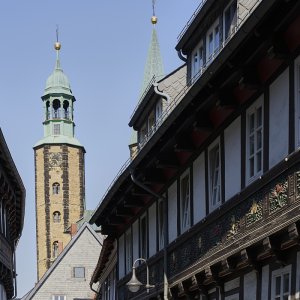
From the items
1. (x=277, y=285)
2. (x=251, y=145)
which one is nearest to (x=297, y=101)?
(x=251, y=145)

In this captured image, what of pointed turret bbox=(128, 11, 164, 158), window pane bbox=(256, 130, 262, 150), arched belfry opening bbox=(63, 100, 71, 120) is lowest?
window pane bbox=(256, 130, 262, 150)

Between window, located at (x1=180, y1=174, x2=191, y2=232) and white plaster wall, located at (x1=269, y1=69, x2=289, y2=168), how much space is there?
6.50m

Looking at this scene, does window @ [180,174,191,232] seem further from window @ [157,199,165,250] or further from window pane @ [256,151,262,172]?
window pane @ [256,151,262,172]

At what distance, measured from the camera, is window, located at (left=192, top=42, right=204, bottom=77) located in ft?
79.3

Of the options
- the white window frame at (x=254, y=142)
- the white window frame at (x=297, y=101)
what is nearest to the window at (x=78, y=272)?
the white window frame at (x=254, y=142)

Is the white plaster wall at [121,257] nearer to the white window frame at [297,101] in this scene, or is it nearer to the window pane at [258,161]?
the window pane at [258,161]

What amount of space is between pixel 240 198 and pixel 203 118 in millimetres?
2641

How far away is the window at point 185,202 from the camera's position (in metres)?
22.0

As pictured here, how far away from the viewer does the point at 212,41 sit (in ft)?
74.8

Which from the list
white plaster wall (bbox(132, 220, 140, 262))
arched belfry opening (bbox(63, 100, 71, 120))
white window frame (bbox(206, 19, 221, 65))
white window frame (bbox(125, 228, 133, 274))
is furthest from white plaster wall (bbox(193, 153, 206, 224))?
arched belfry opening (bbox(63, 100, 71, 120))

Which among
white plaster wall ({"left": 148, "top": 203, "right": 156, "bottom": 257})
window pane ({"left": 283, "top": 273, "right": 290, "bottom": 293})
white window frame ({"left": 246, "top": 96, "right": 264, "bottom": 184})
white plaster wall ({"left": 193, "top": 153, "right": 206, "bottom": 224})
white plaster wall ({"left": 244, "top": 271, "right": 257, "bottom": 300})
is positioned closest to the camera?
window pane ({"left": 283, "top": 273, "right": 290, "bottom": 293})

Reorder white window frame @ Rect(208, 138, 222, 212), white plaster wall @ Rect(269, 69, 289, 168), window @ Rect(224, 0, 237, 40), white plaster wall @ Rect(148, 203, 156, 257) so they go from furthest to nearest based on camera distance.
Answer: white plaster wall @ Rect(148, 203, 156, 257)
window @ Rect(224, 0, 237, 40)
white window frame @ Rect(208, 138, 222, 212)
white plaster wall @ Rect(269, 69, 289, 168)

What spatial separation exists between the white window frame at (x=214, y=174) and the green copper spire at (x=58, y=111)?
9954 centimetres

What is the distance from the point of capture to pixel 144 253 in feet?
92.3
